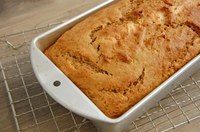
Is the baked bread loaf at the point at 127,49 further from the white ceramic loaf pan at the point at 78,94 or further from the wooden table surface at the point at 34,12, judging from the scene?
the wooden table surface at the point at 34,12

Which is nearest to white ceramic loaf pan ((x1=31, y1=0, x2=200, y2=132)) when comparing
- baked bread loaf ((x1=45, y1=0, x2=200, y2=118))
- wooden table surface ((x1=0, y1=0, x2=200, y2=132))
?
baked bread loaf ((x1=45, y1=0, x2=200, y2=118))

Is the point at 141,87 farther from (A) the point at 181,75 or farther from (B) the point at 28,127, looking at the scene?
(B) the point at 28,127

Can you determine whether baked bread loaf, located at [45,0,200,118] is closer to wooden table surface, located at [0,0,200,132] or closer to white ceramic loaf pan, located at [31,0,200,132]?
white ceramic loaf pan, located at [31,0,200,132]

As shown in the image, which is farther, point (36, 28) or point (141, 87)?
point (36, 28)

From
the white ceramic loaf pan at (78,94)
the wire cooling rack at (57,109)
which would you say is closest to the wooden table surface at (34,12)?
the wire cooling rack at (57,109)

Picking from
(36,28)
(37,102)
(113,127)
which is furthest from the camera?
(36,28)

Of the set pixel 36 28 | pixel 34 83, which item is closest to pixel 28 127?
pixel 34 83

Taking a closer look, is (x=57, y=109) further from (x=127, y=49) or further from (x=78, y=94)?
(x=127, y=49)
